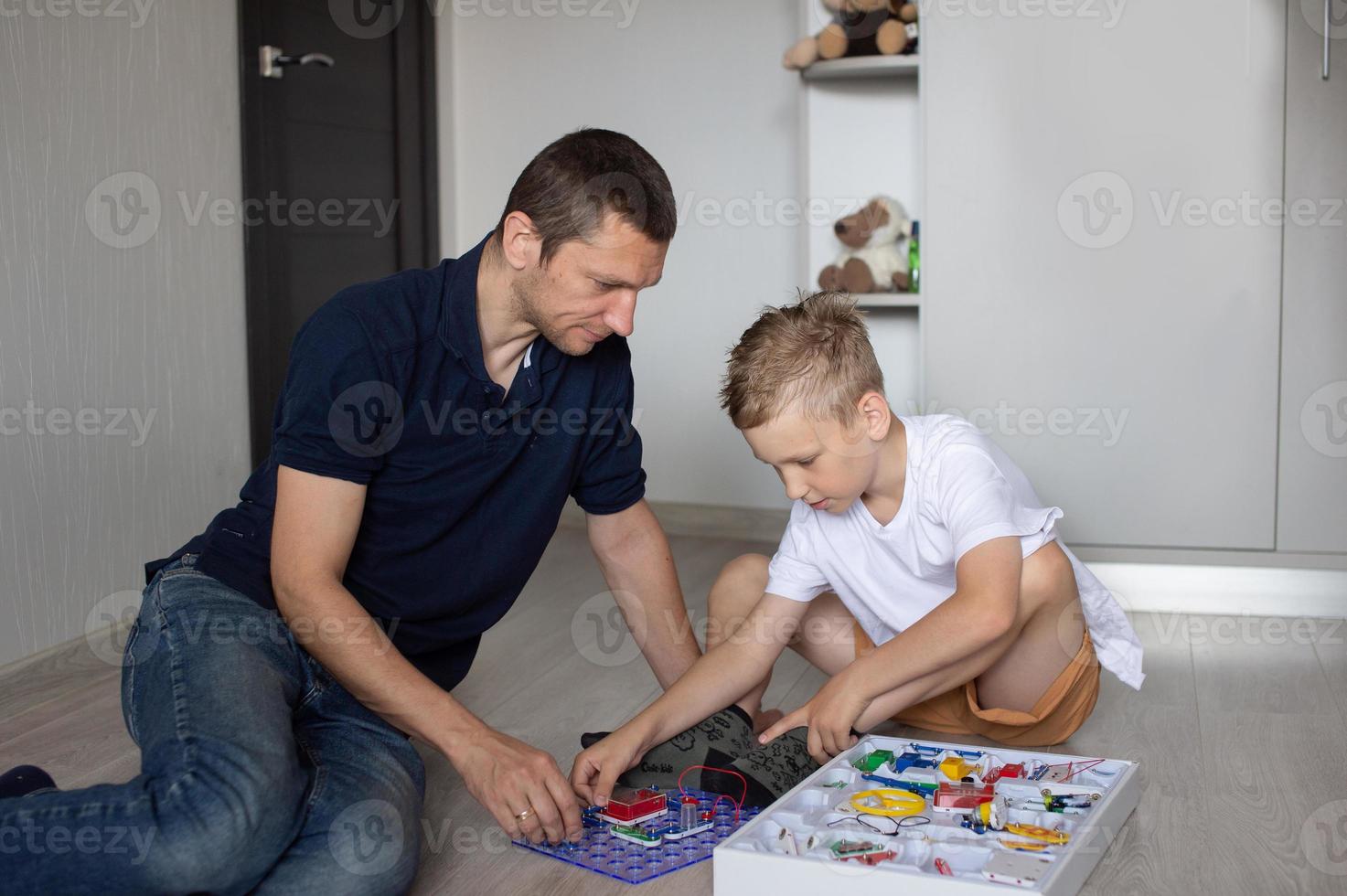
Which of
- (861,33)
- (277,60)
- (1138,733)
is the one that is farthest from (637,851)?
(277,60)

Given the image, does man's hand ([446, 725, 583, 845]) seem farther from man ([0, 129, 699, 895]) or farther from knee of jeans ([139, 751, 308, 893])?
knee of jeans ([139, 751, 308, 893])

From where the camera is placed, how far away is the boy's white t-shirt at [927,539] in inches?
57.4

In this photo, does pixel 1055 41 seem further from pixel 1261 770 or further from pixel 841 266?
pixel 1261 770

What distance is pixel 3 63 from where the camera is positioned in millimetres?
1962

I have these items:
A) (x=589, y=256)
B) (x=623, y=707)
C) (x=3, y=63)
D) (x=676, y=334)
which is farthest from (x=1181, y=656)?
(x=3, y=63)

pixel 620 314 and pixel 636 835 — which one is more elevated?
pixel 620 314

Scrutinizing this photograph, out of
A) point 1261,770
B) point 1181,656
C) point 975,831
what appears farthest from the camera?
point 1181,656

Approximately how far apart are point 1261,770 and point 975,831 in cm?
55

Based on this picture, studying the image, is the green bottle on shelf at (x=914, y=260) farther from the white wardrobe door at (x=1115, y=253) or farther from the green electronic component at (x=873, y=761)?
the green electronic component at (x=873, y=761)

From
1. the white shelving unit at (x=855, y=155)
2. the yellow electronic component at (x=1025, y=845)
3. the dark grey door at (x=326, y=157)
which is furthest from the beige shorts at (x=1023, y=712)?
the dark grey door at (x=326, y=157)

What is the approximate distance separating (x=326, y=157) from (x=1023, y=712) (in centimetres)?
204

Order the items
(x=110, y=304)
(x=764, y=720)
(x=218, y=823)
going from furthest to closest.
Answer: (x=110, y=304) < (x=764, y=720) < (x=218, y=823)

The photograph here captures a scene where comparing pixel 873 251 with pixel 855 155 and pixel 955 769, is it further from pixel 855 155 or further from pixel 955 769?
pixel 955 769

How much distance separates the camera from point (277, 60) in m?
2.72
